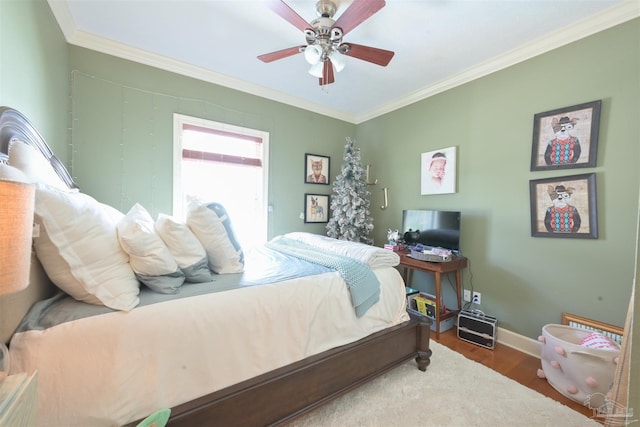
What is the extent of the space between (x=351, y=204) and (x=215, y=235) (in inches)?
84.7

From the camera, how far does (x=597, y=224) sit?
1.94 metres

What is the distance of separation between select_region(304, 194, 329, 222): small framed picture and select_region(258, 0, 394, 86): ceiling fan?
1.81 metres

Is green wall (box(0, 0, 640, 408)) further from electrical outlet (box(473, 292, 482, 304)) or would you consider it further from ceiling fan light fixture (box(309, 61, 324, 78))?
ceiling fan light fixture (box(309, 61, 324, 78))

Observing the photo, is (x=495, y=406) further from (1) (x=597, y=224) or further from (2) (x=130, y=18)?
(2) (x=130, y=18)

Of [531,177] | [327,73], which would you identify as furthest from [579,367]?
[327,73]

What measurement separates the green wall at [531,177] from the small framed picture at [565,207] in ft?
0.16

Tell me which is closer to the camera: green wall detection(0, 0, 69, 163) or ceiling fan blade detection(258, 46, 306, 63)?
green wall detection(0, 0, 69, 163)

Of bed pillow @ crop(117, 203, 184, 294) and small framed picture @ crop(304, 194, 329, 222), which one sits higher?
small framed picture @ crop(304, 194, 329, 222)

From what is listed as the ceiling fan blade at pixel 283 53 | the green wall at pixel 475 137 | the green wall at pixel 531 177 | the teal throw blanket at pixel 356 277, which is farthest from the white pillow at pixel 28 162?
the green wall at pixel 531 177

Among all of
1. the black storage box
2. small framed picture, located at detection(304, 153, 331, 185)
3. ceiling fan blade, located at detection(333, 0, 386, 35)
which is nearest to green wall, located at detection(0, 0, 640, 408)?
the black storage box

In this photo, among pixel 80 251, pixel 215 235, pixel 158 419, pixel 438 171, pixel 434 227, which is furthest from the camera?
pixel 438 171

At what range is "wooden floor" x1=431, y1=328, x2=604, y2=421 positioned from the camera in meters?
1.72

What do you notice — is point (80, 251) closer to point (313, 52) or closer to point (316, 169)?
point (313, 52)

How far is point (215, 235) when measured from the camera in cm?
153
